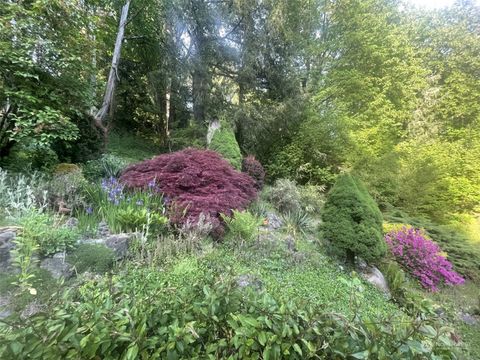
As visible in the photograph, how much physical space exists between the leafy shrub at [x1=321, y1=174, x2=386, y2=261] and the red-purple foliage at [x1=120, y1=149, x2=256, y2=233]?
5.07 feet

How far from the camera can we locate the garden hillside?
41.6 inches

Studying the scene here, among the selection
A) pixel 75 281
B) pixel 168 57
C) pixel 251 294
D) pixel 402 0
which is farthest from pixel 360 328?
pixel 402 0

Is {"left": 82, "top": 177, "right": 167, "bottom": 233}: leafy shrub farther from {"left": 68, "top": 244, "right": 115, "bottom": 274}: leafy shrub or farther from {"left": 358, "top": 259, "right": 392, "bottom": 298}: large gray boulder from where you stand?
{"left": 358, "top": 259, "right": 392, "bottom": 298}: large gray boulder

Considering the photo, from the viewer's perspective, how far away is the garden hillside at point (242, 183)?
1.06 metres

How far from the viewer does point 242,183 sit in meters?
5.04

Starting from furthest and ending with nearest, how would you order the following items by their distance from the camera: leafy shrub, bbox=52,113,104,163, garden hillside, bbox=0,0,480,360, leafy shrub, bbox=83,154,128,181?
leafy shrub, bbox=52,113,104,163 → leafy shrub, bbox=83,154,128,181 → garden hillside, bbox=0,0,480,360

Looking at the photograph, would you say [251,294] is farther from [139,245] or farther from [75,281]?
[139,245]

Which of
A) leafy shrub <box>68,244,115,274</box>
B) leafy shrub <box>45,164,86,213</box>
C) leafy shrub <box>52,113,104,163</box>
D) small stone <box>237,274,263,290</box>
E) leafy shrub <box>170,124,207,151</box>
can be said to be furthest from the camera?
leafy shrub <box>170,124,207,151</box>

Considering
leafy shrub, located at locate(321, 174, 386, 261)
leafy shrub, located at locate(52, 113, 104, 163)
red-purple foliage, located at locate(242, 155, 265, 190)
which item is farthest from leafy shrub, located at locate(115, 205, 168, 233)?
red-purple foliage, located at locate(242, 155, 265, 190)

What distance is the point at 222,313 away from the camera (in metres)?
1.16

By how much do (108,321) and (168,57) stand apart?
9000mm

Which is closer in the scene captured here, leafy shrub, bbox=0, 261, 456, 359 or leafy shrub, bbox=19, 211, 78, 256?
leafy shrub, bbox=0, 261, 456, 359

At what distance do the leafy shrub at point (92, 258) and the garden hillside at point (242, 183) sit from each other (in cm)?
2

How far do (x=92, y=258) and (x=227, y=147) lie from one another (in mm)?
4977
